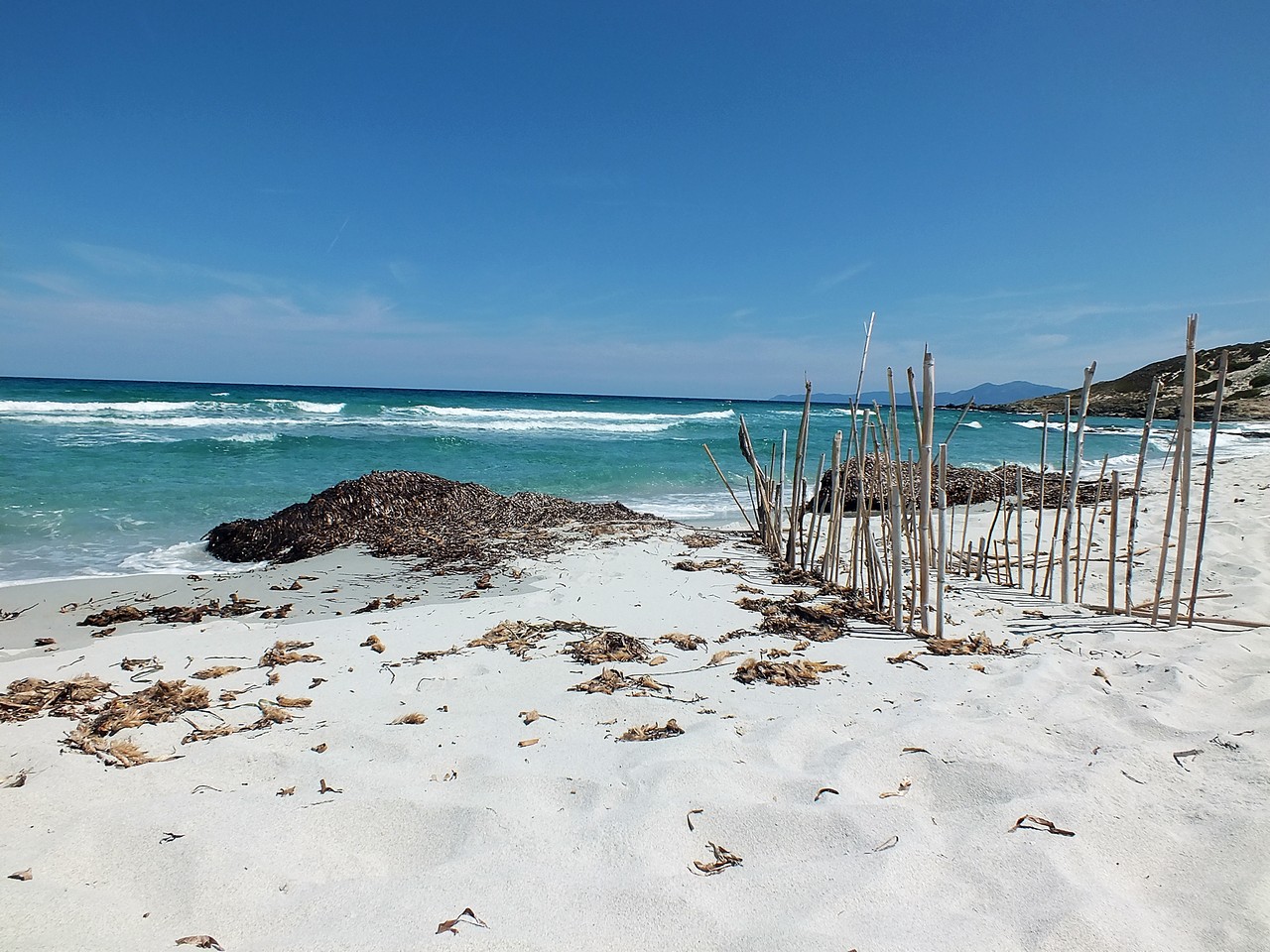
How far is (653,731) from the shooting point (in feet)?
8.41

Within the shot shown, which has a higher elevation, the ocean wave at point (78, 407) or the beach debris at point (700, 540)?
the ocean wave at point (78, 407)

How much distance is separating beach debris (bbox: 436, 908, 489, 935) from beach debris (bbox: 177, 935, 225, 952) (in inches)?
18.6

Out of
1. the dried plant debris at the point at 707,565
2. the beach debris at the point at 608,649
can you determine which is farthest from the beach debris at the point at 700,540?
the beach debris at the point at 608,649

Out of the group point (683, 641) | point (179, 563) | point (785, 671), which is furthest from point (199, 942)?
point (179, 563)

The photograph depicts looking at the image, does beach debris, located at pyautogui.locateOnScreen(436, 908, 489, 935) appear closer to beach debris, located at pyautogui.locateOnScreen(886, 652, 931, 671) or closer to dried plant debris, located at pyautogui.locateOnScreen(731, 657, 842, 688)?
dried plant debris, located at pyautogui.locateOnScreen(731, 657, 842, 688)

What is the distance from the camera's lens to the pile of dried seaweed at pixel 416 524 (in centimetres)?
626

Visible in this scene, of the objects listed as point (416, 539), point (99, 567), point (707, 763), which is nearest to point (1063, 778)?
point (707, 763)

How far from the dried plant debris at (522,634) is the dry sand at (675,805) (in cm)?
10

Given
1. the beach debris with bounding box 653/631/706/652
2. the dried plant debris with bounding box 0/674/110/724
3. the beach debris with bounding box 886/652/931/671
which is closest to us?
the dried plant debris with bounding box 0/674/110/724

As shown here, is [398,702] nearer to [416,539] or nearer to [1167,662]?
[1167,662]

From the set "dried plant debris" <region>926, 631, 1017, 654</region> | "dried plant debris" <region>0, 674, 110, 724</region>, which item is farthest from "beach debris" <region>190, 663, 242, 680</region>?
"dried plant debris" <region>926, 631, 1017, 654</region>

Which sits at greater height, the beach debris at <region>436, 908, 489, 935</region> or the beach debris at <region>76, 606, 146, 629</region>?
the beach debris at <region>436, 908, 489, 935</region>

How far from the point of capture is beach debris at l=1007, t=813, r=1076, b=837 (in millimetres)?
1808

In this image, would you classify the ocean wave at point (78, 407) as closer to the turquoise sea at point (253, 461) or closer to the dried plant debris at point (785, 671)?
the turquoise sea at point (253, 461)
